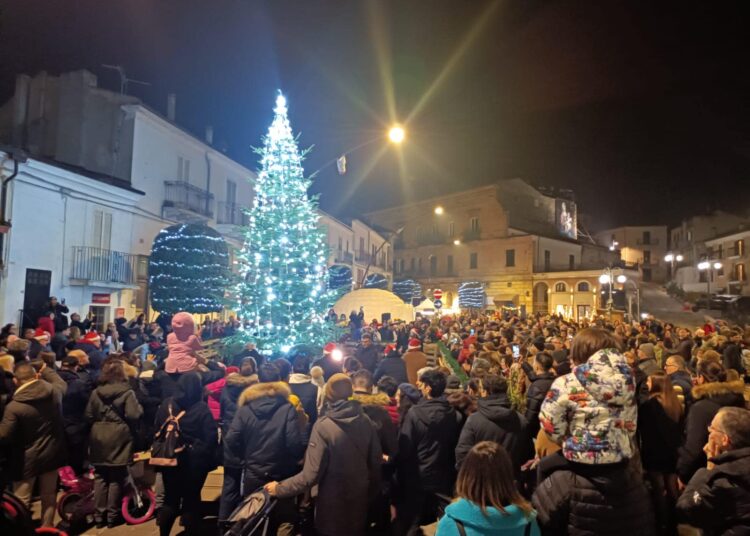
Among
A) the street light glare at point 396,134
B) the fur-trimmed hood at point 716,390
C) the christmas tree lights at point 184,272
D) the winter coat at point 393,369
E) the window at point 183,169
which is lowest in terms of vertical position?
the winter coat at point 393,369

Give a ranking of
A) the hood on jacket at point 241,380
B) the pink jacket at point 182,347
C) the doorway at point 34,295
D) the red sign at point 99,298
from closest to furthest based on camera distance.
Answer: the hood on jacket at point 241,380 < the pink jacket at point 182,347 < the doorway at point 34,295 < the red sign at point 99,298

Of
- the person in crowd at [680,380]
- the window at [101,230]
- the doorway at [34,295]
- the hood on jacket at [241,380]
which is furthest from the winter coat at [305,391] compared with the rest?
the window at [101,230]

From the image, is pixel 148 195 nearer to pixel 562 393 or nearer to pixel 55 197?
pixel 55 197

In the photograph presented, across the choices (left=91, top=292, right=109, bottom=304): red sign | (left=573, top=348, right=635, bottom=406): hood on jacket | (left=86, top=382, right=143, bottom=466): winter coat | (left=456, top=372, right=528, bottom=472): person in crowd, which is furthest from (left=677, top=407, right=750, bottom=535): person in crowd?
(left=91, top=292, right=109, bottom=304): red sign

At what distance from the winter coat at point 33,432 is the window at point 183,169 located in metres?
18.6

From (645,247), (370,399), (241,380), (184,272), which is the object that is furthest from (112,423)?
(645,247)

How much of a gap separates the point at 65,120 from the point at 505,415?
22.1 metres

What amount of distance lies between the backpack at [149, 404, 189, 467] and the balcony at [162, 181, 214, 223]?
17.7m

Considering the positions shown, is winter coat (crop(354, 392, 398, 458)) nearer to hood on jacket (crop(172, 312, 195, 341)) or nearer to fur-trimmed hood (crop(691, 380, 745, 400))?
fur-trimmed hood (crop(691, 380, 745, 400))

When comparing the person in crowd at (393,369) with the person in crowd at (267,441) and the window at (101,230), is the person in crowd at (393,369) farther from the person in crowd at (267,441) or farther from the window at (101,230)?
the window at (101,230)

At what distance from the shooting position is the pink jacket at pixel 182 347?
21.0 ft

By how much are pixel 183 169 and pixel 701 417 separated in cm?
2249

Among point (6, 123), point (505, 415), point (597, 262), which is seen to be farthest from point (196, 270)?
point (597, 262)

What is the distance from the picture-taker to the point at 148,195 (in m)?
20.0
